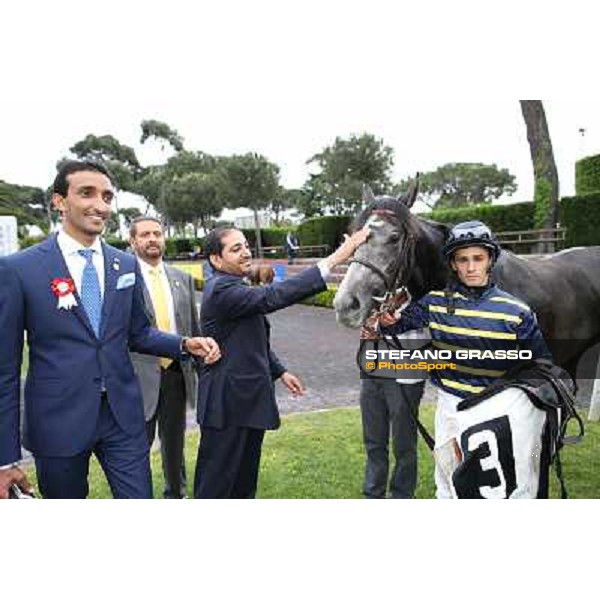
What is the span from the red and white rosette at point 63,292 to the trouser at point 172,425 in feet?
4.28

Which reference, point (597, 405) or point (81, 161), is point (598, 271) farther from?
point (81, 161)

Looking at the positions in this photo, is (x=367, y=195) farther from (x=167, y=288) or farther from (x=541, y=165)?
(x=541, y=165)

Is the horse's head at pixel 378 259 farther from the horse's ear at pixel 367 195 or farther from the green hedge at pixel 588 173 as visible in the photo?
Result: the green hedge at pixel 588 173

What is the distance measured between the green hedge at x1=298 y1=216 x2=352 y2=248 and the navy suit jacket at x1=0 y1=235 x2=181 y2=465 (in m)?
3.07

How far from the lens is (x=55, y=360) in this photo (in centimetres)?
189

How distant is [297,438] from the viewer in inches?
172

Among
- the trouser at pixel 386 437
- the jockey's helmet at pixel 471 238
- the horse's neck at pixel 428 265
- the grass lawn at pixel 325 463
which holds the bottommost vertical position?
the grass lawn at pixel 325 463

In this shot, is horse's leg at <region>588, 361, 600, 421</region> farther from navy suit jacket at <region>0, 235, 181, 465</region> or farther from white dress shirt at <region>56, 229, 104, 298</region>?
white dress shirt at <region>56, 229, 104, 298</region>

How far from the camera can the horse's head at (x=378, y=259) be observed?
7.43ft

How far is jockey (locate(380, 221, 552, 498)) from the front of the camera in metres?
2.11

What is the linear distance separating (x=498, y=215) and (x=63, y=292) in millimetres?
4165

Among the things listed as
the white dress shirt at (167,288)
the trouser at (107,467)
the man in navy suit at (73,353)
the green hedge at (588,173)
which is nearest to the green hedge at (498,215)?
the green hedge at (588,173)

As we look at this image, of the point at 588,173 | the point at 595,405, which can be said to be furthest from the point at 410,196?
the point at 595,405
